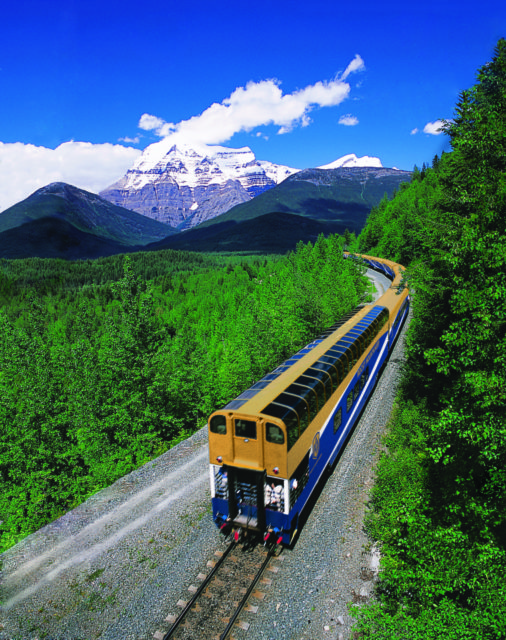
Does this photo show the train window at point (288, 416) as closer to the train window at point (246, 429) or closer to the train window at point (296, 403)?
the train window at point (296, 403)

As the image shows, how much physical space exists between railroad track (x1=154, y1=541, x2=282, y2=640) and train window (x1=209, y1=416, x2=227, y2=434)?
4107 millimetres

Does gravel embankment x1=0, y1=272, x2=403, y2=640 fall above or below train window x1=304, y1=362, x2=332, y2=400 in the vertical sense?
below

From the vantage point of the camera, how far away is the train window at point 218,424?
11062 millimetres

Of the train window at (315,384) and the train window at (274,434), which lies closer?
the train window at (274,434)

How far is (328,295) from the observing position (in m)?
37.8

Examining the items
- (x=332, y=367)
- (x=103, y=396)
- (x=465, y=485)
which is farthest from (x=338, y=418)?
(x=103, y=396)

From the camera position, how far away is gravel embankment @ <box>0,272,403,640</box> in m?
9.49

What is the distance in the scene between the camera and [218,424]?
36.8ft

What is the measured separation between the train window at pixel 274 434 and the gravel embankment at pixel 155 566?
167 inches

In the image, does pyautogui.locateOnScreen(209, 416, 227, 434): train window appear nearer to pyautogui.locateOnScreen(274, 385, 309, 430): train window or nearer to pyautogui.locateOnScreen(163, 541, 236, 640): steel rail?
pyautogui.locateOnScreen(274, 385, 309, 430): train window

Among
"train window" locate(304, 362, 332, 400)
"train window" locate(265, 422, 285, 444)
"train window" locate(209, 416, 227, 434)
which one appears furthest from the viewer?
"train window" locate(304, 362, 332, 400)

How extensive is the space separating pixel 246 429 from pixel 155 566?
216 inches

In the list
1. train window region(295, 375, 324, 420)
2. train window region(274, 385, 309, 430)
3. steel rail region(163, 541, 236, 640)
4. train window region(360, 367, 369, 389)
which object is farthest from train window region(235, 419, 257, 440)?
train window region(360, 367, 369, 389)

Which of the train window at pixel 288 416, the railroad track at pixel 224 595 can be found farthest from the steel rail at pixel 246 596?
the train window at pixel 288 416
